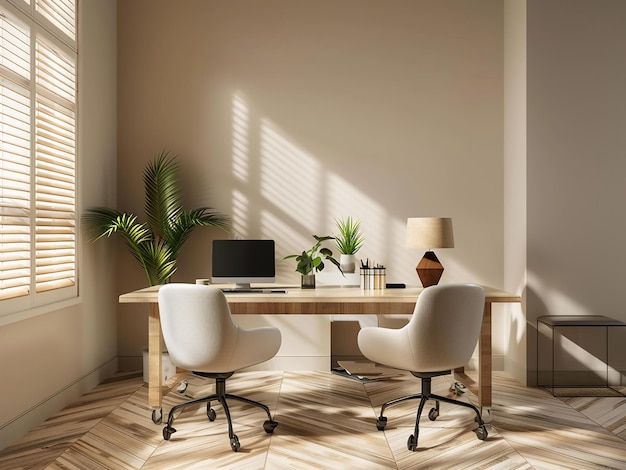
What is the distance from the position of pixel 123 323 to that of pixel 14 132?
2172 millimetres

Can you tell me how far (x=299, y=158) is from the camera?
195 inches

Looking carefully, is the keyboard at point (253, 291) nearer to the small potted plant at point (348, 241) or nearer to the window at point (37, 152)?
the small potted plant at point (348, 241)

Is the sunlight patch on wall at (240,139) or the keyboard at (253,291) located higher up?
the sunlight patch on wall at (240,139)

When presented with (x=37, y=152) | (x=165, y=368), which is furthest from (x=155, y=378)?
(x=37, y=152)

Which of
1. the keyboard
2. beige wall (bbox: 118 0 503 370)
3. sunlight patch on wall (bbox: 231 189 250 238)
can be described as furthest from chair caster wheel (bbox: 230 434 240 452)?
sunlight patch on wall (bbox: 231 189 250 238)

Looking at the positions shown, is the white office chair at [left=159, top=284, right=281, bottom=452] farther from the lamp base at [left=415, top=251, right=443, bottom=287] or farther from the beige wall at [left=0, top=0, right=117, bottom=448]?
A: the lamp base at [left=415, top=251, right=443, bottom=287]

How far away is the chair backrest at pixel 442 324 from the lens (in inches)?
123

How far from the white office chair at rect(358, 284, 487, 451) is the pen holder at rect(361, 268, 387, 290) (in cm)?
68

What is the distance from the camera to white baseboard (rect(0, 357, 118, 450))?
3.18 m

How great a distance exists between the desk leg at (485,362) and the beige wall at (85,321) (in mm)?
2627

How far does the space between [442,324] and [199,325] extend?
4.24 feet

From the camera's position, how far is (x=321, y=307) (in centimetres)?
347

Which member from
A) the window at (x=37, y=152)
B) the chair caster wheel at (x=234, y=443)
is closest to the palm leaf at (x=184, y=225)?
the window at (x=37, y=152)

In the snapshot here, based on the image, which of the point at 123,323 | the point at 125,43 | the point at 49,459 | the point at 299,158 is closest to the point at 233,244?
the point at 299,158
